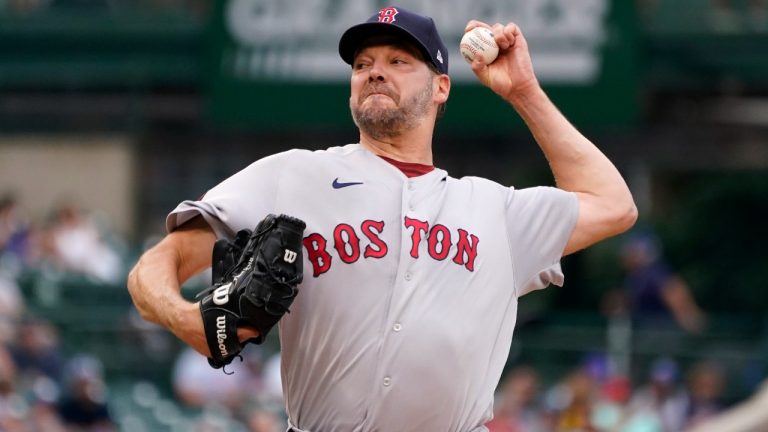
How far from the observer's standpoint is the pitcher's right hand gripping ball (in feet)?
11.0

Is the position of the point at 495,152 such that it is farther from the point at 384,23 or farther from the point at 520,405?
the point at 384,23

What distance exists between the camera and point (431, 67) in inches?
155

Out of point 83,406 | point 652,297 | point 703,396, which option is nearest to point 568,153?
point 83,406

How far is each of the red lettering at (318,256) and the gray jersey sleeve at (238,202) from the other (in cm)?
13

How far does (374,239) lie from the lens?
148 inches

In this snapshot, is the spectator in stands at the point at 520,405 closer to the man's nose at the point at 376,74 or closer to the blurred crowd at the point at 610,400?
the blurred crowd at the point at 610,400

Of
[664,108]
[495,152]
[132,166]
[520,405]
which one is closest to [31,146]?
[132,166]

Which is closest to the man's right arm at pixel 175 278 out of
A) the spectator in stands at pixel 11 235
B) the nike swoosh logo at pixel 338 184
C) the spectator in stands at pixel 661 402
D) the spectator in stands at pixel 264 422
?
the nike swoosh logo at pixel 338 184

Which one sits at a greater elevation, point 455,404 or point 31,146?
point 455,404

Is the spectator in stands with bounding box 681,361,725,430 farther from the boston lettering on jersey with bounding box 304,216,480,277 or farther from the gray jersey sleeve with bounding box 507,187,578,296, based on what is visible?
the boston lettering on jersey with bounding box 304,216,480,277

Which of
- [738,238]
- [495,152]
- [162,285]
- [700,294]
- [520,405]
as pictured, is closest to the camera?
[162,285]

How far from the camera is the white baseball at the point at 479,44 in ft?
13.4

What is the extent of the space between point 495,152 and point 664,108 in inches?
77.3

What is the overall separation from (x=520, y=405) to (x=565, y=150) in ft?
21.7
